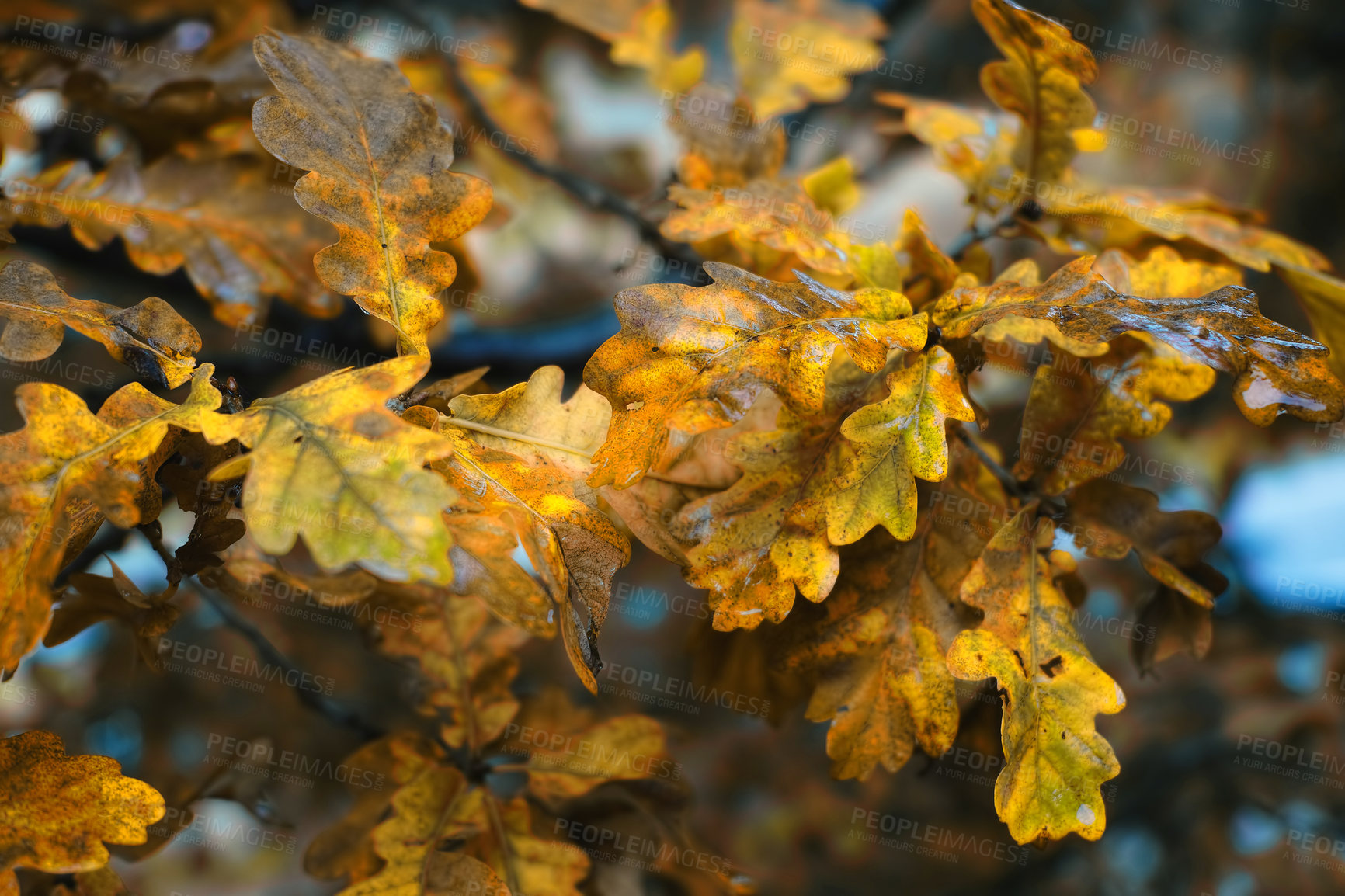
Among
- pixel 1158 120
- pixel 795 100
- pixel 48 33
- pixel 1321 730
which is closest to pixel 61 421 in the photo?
pixel 48 33

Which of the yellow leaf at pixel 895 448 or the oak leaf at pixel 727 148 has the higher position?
the oak leaf at pixel 727 148

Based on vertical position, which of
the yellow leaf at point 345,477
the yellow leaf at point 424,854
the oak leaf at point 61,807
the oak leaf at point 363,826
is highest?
the yellow leaf at point 345,477

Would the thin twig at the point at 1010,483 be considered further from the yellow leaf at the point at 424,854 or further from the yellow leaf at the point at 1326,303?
the yellow leaf at the point at 424,854

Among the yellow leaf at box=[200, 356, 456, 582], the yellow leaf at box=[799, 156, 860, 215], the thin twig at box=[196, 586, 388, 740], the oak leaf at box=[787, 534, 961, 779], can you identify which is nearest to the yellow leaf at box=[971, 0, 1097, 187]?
the yellow leaf at box=[799, 156, 860, 215]

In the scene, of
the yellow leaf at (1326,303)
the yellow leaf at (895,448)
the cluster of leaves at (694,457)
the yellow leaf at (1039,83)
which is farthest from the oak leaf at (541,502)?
the yellow leaf at (1326,303)

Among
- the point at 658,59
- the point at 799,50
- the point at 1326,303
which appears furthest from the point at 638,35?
the point at 1326,303

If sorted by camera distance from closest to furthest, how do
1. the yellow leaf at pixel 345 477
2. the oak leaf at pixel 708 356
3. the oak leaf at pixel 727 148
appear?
1. the yellow leaf at pixel 345 477
2. the oak leaf at pixel 708 356
3. the oak leaf at pixel 727 148
